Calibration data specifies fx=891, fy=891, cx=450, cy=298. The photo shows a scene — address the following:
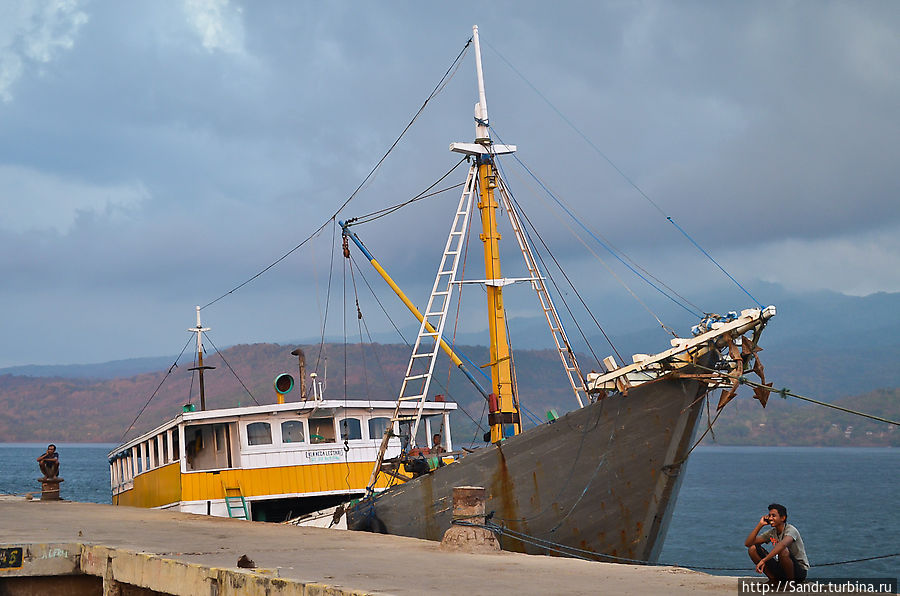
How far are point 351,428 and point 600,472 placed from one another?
8.76m

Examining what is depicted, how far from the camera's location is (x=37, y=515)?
1950cm

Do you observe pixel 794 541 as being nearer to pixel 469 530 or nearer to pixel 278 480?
pixel 469 530

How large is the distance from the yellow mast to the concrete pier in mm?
4870

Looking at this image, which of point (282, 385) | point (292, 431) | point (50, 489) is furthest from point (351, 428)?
point (50, 489)

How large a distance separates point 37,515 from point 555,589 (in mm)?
14478

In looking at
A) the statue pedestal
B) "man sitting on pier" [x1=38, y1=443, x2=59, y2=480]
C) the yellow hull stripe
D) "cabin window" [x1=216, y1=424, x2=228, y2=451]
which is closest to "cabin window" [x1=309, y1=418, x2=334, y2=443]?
the yellow hull stripe

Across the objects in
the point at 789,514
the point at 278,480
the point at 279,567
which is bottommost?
the point at 789,514

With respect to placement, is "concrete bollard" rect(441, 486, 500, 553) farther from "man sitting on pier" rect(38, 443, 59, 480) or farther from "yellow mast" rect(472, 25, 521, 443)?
"man sitting on pier" rect(38, 443, 59, 480)

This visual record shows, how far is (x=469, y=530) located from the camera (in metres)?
13.3

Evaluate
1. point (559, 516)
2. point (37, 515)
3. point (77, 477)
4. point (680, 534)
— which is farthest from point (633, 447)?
point (77, 477)

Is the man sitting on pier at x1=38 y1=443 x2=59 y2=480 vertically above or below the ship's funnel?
below

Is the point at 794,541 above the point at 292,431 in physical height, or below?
below

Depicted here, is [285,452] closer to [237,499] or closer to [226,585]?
[237,499]

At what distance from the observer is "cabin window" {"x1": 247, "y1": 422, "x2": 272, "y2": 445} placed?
2241 cm
